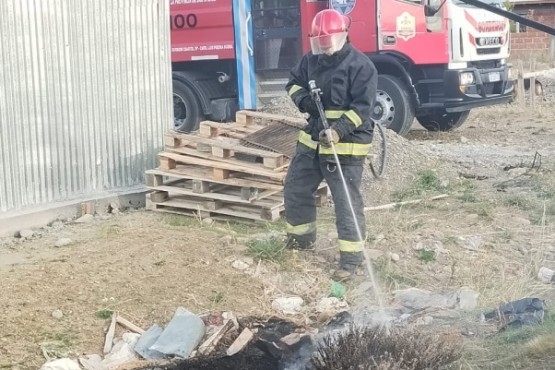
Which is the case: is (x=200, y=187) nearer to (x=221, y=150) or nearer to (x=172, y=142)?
(x=221, y=150)

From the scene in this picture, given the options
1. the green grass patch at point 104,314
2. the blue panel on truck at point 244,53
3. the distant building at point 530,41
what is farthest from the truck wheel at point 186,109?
the distant building at point 530,41

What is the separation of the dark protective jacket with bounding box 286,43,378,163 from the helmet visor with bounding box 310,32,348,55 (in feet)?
0.19

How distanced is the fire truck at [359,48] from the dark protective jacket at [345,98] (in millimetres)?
5722

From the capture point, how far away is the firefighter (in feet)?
21.4

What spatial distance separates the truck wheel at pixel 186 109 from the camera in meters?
13.0

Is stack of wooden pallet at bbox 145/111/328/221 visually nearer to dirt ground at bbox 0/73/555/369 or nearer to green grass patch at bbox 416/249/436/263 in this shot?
dirt ground at bbox 0/73/555/369

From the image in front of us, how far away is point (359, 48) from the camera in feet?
41.2

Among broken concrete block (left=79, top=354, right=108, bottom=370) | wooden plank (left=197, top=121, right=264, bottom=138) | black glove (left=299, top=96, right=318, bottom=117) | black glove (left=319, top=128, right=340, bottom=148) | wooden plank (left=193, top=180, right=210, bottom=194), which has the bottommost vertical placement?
broken concrete block (left=79, top=354, right=108, bottom=370)

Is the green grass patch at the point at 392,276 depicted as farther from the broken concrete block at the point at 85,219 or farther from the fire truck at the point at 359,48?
the fire truck at the point at 359,48

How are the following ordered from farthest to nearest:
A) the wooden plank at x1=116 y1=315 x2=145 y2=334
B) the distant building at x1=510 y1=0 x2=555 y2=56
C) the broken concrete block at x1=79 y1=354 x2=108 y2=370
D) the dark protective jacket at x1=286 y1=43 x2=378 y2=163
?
1. the distant building at x1=510 y1=0 x2=555 y2=56
2. the dark protective jacket at x1=286 y1=43 x2=378 y2=163
3. the wooden plank at x1=116 y1=315 x2=145 y2=334
4. the broken concrete block at x1=79 y1=354 x2=108 y2=370

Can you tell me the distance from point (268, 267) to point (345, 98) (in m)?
1.46

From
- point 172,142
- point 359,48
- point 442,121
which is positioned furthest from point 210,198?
point 442,121

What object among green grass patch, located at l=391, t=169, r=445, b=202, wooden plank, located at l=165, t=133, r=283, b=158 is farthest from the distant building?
wooden plank, located at l=165, t=133, r=283, b=158

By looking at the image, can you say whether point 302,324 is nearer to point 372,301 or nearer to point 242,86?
point 372,301
